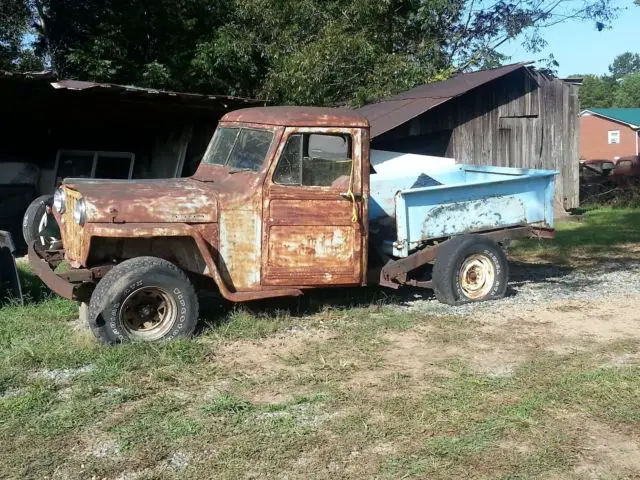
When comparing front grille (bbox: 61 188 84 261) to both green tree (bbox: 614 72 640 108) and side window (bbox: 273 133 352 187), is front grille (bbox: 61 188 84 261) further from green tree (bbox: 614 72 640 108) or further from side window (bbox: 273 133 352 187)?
green tree (bbox: 614 72 640 108)

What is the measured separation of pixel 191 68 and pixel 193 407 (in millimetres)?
13209

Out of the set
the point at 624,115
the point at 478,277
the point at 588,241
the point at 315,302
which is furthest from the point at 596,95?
the point at 315,302

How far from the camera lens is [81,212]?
19.9 ft

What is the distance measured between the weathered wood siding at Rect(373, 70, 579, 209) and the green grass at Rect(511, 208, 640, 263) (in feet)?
6.02

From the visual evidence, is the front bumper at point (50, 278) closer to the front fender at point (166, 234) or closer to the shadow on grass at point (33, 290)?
the front fender at point (166, 234)

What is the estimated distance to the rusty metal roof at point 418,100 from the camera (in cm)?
1390

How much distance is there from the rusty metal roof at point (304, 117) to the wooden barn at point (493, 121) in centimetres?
664

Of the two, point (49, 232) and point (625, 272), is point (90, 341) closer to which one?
point (49, 232)

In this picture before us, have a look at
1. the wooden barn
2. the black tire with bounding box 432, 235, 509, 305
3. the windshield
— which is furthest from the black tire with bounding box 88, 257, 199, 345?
the wooden barn

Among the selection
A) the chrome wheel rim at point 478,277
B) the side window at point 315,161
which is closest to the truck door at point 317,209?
the side window at point 315,161

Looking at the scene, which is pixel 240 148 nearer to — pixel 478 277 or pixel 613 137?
pixel 478 277

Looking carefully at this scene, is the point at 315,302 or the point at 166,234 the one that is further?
the point at 315,302

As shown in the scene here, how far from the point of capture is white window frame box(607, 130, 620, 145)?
169 feet

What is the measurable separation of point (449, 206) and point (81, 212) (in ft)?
12.5
